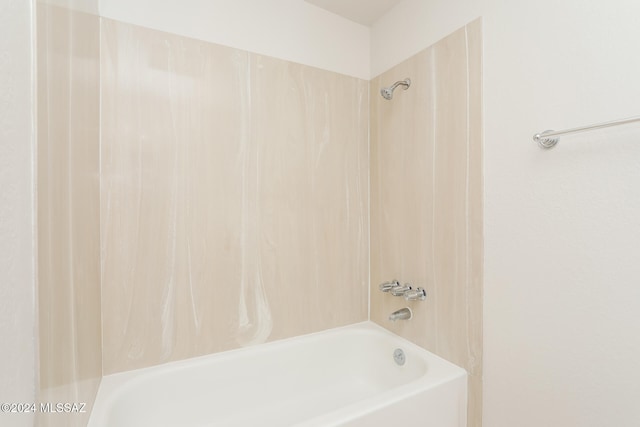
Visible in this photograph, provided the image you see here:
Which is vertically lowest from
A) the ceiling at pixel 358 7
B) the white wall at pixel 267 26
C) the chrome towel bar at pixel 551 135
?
the chrome towel bar at pixel 551 135

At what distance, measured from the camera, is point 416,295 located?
5.19ft

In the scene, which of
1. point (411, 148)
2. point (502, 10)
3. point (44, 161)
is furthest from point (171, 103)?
point (502, 10)

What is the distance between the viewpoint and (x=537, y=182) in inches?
43.2

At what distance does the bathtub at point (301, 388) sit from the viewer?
1.20m

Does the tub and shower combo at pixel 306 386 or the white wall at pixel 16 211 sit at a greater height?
the white wall at pixel 16 211

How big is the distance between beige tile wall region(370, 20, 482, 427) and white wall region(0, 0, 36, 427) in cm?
145

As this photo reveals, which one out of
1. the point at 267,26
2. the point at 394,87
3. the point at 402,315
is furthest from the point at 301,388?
the point at 267,26

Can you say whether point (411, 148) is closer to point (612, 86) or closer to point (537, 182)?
point (537, 182)

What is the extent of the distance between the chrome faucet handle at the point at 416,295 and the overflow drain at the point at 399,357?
299mm

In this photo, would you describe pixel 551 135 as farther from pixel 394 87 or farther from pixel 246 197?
pixel 246 197

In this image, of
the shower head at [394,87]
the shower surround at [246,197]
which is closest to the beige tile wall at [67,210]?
the shower surround at [246,197]

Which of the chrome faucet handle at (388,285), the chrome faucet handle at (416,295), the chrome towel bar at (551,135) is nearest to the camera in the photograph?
the chrome towel bar at (551,135)

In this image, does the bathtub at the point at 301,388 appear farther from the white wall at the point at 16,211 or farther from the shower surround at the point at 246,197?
the white wall at the point at 16,211

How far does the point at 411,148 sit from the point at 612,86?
0.85 m
